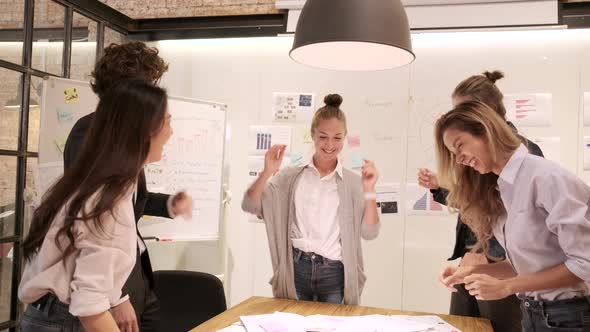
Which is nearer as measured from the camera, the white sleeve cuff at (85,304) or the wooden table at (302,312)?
the white sleeve cuff at (85,304)

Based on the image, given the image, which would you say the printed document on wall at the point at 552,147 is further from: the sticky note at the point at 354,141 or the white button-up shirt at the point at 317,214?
the white button-up shirt at the point at 317,214

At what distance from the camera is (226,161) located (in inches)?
163

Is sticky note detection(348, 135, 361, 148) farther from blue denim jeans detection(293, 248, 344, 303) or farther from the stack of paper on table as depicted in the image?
the stack of paper on table

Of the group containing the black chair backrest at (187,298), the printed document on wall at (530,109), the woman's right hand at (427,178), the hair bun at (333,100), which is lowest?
the black chair backrest at (187,298)

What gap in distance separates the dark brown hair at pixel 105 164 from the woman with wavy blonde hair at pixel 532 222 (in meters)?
0.98

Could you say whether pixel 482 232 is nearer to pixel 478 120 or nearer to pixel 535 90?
pixel 478 120

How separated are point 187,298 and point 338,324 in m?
1.02

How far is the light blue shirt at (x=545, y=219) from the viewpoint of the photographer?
143 cm

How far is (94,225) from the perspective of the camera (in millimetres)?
1345

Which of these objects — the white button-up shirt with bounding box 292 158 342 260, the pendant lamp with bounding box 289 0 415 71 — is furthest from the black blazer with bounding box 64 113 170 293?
the pendant lamp with bounding box 289 0 415 71

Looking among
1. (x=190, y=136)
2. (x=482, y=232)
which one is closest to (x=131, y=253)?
(x=482, y=232)

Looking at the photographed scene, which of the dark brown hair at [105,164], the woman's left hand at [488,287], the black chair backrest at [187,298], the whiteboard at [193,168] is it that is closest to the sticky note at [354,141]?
the whiteboard at [193,168]

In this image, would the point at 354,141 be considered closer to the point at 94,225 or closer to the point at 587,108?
the point at 587,108

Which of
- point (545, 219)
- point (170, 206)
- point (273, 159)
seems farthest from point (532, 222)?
point (170, 206)
